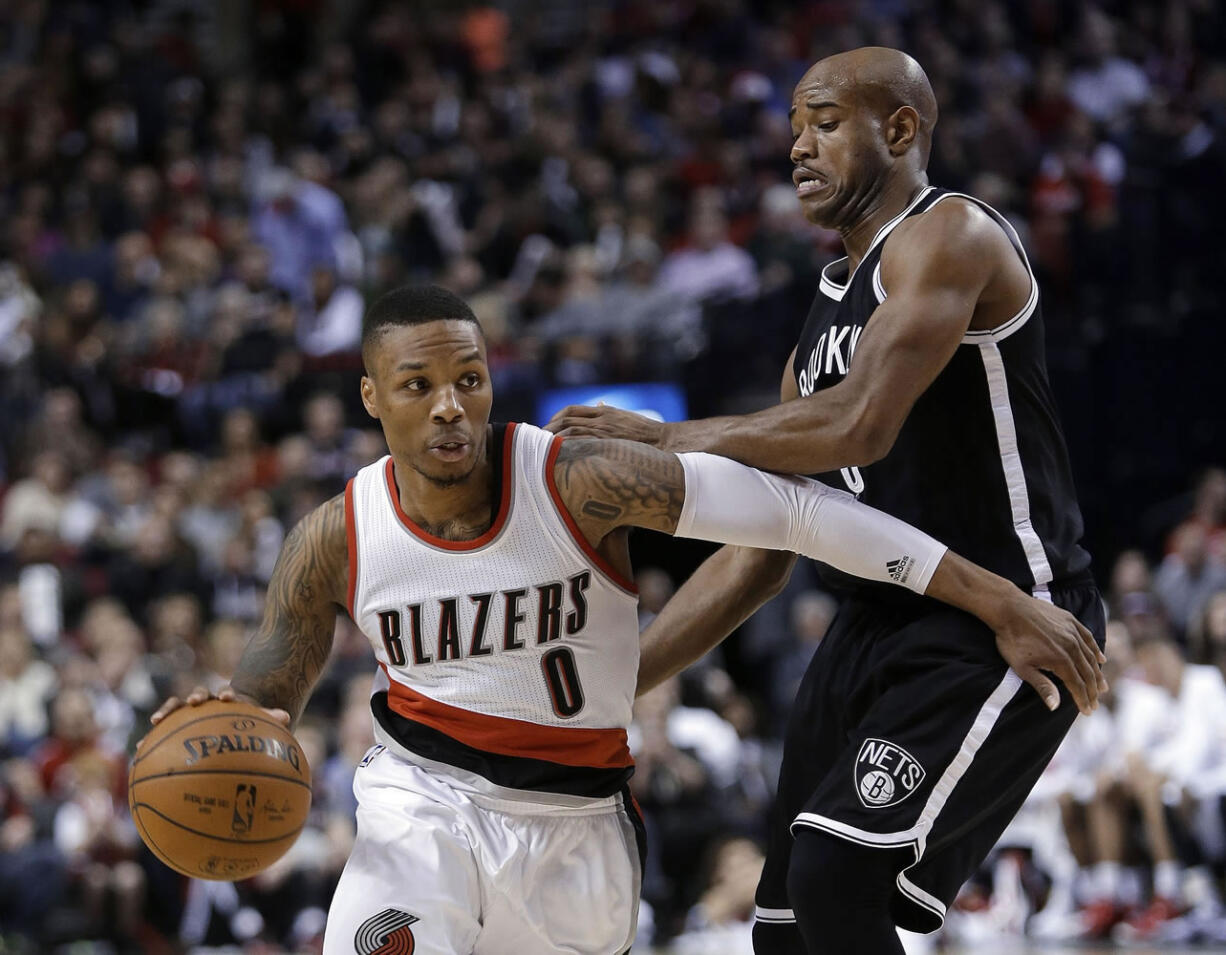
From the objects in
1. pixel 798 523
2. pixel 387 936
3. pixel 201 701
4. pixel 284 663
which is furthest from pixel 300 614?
pixel 798 523

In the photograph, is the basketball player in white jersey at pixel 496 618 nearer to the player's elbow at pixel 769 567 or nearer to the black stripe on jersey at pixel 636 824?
→ the black stripe on jersey at pixel 636 824

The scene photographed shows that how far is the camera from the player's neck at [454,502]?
3803mm

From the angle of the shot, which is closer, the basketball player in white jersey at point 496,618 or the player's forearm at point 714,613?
the basketball player in white jersey at point 496,618

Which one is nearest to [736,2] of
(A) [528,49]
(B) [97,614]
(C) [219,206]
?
(A) [528,49]

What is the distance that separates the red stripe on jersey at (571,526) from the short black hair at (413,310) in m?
0.32

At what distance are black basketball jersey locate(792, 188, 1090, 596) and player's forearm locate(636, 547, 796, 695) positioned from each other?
A: 57 centimetres

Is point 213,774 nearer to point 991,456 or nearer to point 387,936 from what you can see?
point 387,936

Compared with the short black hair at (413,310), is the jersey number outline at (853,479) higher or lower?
lower

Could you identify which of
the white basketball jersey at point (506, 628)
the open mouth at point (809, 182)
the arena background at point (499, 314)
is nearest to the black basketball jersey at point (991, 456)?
the open mouth at point (809, 182)

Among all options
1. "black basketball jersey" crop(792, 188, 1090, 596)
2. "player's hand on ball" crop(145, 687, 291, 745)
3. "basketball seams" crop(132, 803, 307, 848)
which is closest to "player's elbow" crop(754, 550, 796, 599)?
"black basketball jersey" crop(792, 188, 1090, 596)

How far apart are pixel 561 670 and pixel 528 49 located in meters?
13.3

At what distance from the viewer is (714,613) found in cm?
430

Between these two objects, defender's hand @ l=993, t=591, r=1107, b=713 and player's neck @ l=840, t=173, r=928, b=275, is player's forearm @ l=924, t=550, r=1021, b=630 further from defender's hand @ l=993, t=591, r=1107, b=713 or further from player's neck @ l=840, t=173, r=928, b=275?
player's neck @ l=840, t=173, r=928, b=275

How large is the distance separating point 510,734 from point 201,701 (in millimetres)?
692
